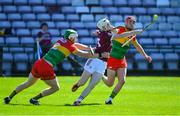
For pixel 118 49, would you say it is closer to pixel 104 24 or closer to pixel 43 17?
pixel 104 24

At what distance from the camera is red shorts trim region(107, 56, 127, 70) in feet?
56.7

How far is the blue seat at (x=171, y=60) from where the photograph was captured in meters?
30.6

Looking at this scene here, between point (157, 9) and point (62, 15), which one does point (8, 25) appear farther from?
point (157, 9)

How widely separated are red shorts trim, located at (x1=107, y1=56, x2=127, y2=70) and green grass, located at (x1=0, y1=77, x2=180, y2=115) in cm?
92

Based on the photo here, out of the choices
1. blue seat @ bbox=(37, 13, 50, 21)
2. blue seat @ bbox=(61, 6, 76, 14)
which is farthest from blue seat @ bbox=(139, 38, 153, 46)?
blue seat @ bbox=(37, 13, 50, 21)

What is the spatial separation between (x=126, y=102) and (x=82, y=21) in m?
15.1

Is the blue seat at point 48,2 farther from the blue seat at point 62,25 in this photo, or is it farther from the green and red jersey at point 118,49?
the green and red jersey at point 118,49

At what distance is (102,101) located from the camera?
17641mm

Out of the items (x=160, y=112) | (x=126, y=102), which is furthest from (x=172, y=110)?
(x=126, y=102)

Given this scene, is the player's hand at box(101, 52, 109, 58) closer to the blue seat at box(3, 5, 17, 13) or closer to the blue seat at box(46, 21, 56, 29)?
the blue seat at box(46, 21, 56, 29)

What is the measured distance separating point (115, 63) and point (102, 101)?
3.59 ft

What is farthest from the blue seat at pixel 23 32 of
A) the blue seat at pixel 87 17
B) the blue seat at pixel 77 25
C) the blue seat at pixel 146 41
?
the blue seat at pixel 146 41

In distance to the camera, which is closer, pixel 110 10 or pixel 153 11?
pixel 110 10

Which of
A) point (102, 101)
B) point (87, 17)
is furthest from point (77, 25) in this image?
point (102, 101)
